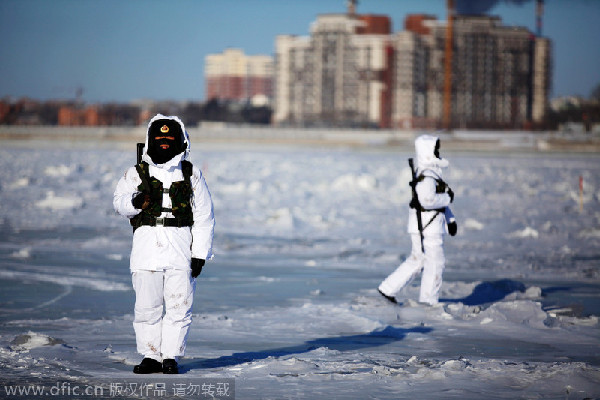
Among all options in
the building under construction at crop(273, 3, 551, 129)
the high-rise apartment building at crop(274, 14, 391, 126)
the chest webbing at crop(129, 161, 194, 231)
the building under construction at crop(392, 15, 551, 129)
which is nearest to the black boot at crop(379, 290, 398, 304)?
the chest webbing at crop(129, 161, 194, 231)

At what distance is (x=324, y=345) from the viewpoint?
7137 mm

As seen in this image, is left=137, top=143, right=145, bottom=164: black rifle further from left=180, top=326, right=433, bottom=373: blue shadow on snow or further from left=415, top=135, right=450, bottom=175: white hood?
left=415, top=135, right=450, bottom=175: white hood

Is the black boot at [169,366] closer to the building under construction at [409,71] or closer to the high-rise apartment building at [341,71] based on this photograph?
the building under construction at [409,71]

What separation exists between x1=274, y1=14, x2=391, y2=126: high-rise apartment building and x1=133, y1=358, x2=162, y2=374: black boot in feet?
422

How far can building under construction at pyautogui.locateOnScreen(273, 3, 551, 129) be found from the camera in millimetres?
136375

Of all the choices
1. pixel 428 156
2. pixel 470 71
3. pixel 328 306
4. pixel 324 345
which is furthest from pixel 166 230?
pixel 470 71

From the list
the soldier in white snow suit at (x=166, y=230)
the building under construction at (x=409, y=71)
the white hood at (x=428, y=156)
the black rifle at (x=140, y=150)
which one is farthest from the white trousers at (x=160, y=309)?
the building under construction at (x=409, y=71)

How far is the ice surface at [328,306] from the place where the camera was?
5941 mm

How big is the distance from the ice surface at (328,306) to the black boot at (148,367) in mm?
139

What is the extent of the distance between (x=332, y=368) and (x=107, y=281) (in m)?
4.90

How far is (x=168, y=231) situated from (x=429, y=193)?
11.3 feet

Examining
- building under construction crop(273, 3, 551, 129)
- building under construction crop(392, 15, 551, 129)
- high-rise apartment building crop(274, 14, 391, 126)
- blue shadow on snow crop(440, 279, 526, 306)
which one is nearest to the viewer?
blue shadow on snow crop(440, 279, 526, 306)

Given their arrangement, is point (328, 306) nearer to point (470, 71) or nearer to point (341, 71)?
point (341, 71)

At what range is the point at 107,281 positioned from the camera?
10469 millimetres
